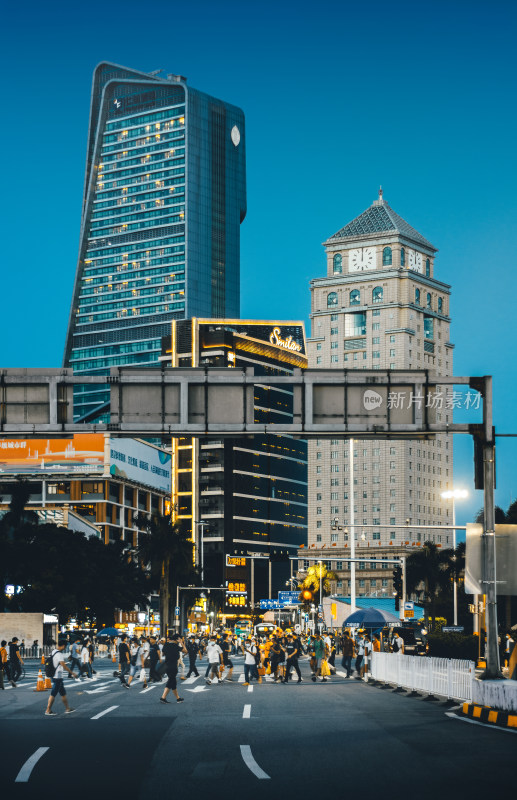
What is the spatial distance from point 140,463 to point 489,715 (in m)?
144

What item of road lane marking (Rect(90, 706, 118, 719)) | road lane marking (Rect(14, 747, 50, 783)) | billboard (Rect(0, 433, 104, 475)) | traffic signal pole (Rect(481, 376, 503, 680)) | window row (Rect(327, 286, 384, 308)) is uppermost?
window row (Rect(327, 286, 384, 308))

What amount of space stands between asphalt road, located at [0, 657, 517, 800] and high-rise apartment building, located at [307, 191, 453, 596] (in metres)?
147

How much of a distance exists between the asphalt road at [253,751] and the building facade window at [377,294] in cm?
15835

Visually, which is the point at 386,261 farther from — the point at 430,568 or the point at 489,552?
the point at 489,552

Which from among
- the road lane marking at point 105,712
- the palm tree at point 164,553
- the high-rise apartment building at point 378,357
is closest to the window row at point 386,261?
the high-rise apartment building at point 378,357

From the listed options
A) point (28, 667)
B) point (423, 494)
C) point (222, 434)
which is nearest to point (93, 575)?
point (28, 667)

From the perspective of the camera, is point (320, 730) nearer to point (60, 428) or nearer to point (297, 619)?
point (60, 428)

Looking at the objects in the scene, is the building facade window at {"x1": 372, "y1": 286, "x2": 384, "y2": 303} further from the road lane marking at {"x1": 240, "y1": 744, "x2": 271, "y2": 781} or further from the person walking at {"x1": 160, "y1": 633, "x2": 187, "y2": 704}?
the road lane marking at {"x1": 240, "y1": 744, "x2": 271, "y2": 781}

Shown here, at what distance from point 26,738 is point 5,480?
5112 inches

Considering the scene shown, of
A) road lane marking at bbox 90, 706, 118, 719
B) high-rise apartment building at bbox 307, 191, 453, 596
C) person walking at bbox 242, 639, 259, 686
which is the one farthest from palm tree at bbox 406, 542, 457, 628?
road lane marking at bbox 90, 706, 118, 719

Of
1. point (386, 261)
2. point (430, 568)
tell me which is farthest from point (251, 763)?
point (386, 261)

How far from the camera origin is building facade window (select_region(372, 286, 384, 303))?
18525 centimetres

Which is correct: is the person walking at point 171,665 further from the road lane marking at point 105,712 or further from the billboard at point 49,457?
the billboard at point 49,457

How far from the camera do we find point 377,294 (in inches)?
7308
